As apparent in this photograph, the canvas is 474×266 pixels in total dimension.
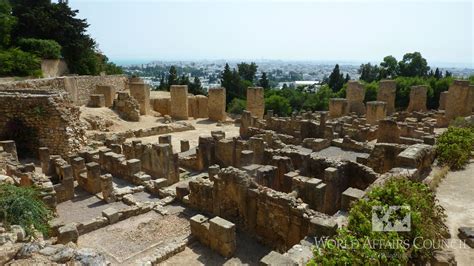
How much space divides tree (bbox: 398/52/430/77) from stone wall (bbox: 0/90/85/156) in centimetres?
5196

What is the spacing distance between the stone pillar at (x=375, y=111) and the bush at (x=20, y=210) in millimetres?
22274

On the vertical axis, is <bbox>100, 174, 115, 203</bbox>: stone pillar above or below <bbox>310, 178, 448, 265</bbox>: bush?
below

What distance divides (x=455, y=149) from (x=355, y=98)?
1797 cm

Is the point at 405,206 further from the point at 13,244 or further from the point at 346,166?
the point at 13,244

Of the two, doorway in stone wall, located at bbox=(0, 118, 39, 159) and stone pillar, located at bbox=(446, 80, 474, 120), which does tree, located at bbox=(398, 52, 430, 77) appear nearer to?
stone pillar, located at bbox=(446, 80, 474, 120)

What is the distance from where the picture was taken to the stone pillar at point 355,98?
96.8ft

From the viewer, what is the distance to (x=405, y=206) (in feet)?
22.2

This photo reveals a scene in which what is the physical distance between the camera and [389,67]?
55.4 m

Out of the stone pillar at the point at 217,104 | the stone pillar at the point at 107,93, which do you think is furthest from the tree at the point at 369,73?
the stone pillar at the point at 107,93

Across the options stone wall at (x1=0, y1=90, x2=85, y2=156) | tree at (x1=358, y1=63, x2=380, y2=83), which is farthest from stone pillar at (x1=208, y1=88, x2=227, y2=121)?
tree at (x1=358, y1=63, x2=380, y2=83)

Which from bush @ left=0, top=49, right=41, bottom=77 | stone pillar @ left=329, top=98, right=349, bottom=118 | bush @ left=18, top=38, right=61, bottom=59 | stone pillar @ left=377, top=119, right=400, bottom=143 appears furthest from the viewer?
bush @ left=18, top=38, right=61, bottom=59

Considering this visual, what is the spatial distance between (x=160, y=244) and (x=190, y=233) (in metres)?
→ 1.00

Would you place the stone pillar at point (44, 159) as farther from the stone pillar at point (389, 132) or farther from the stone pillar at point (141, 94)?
the stone pillar at point (389, 132)

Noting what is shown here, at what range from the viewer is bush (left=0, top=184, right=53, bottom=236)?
7117 millimetres
